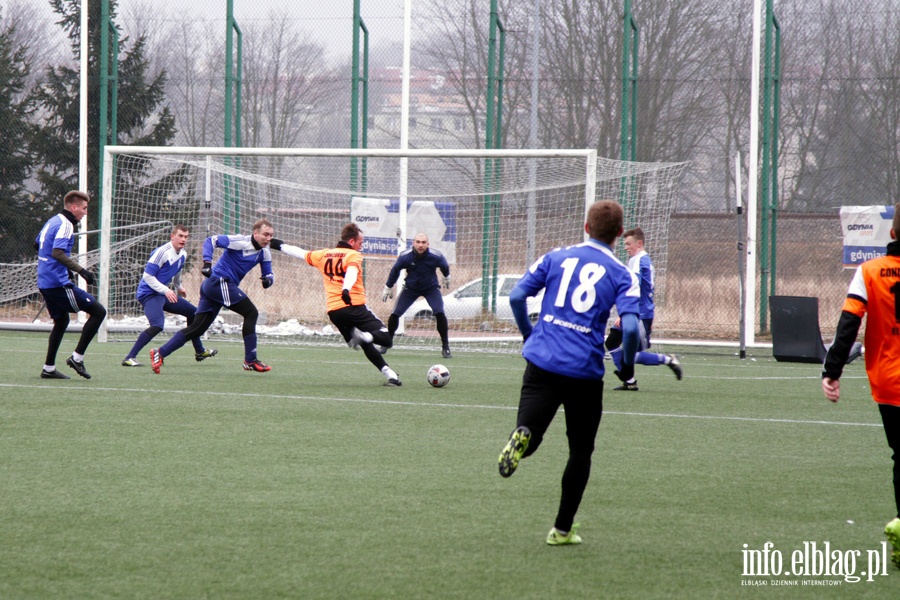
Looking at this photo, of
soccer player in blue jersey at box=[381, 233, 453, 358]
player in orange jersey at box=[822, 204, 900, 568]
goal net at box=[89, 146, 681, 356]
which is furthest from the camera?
goal net at box=[89, 146, 681, 356]

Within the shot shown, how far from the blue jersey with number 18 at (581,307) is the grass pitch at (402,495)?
836 millimetres

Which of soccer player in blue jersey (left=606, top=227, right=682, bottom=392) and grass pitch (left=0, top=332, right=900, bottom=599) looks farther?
soccer player in blue jersey (left=606, top=227, right=682, bottom=392)

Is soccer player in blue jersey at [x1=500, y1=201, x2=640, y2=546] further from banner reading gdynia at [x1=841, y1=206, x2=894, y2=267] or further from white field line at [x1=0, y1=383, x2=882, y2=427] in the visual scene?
banner reading gdynia at [x1=841, y1=206, x2=894, y2=267]

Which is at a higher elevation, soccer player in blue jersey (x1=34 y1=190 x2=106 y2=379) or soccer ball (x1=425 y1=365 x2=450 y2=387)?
soccer player in blue jersey (x1=34 y1=190 x2=106 y2=379)

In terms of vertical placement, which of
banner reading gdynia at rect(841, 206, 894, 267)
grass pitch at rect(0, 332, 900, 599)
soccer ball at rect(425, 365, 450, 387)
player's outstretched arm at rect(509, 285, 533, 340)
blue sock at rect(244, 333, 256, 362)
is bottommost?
grass pitch at rect(0, 332, 900, 599)

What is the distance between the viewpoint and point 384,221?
19859 millimetres

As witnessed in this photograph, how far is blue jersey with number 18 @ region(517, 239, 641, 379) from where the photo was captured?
4.99m

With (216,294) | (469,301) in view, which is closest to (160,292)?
(216,294)

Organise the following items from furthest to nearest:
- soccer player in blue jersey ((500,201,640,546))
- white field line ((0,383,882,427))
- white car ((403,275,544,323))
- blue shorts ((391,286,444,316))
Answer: white car ((403,275,544,323)), blue shorts ((391,286,444,316)), white field line ((0,383,882,427)), soccer player in blue jersey ((500,201,640,546))

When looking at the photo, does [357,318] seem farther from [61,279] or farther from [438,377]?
[61,279]

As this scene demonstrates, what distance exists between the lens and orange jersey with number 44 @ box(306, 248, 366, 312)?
38.0 ft

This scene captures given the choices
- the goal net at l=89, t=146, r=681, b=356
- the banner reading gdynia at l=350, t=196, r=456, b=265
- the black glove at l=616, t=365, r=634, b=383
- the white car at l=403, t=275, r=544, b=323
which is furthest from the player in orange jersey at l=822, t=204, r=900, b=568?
the banner reading gdynia at l=350, t=196, r=456, b=265

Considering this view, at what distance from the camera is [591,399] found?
16.4 ft

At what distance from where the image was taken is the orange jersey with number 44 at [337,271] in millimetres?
11594
